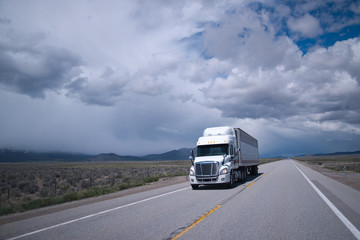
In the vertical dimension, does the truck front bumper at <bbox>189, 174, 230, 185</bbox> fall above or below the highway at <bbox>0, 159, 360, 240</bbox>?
above

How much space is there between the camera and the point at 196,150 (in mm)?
18000

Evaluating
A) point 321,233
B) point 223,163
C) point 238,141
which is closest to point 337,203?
point 321,233

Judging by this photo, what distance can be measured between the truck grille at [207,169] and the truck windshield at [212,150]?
139cm

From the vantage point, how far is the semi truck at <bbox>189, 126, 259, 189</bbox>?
16.0 meters

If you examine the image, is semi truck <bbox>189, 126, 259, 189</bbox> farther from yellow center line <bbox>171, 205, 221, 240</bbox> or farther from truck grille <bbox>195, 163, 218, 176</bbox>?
yellow center line <bbox>171, 205, 221, 240</bbox>

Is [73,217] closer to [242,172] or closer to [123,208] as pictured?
[123,208]

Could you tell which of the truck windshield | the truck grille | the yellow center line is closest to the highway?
the yellow center line

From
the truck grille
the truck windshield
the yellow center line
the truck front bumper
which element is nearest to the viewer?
the yellow center line

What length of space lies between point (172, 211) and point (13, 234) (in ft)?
14.9

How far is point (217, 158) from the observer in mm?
16578

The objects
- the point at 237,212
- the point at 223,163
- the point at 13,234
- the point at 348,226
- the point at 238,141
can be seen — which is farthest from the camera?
the point at 238,141

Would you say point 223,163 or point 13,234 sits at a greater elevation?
point 223,163

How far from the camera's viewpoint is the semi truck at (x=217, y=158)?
52.5 ft

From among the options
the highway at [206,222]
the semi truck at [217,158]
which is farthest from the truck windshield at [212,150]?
the highway at [206,222]
